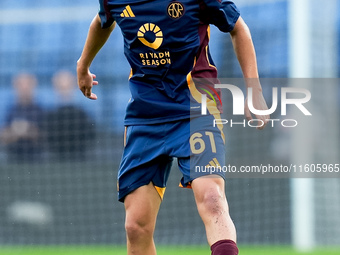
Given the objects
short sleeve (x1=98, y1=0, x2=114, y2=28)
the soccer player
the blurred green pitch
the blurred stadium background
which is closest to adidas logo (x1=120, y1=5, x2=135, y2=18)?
the soccer player

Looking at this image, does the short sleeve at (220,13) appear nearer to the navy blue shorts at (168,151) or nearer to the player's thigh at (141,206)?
the navy blue shorts at (168,151)

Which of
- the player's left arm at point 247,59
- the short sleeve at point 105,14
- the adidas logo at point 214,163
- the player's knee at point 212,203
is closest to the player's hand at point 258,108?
the player's left arm at point 247,59

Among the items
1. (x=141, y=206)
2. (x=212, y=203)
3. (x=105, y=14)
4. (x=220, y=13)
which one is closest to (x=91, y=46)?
(x=105, y=14)

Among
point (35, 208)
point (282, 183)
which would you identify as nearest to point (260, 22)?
point (282, 183)

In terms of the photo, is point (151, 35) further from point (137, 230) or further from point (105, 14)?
point (137, 230)

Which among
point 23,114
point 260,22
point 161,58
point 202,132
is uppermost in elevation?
point 260,22

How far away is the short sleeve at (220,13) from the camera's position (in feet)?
11.5

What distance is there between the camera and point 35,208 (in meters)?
8.09

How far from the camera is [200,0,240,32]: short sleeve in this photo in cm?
350

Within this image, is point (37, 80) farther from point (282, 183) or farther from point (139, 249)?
point (139, 249)

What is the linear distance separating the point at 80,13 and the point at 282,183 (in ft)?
10.3

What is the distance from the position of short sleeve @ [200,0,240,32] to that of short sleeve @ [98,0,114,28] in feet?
1.61

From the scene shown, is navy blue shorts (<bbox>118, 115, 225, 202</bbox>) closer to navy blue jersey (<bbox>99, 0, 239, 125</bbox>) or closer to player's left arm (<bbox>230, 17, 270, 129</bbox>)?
navy blue jersey (<bbox>99, 0, 239, 125</bbox>)

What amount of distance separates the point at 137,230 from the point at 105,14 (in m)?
1.09
